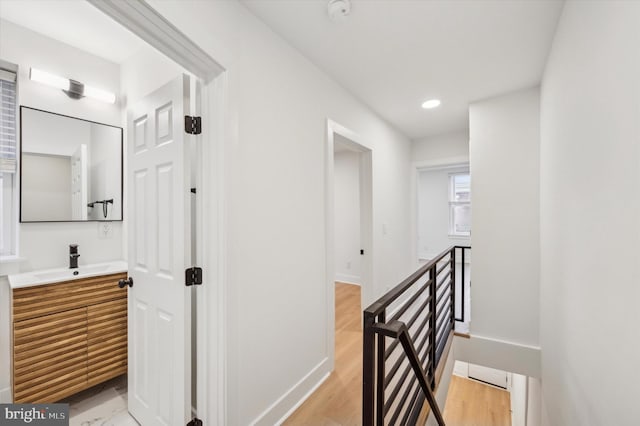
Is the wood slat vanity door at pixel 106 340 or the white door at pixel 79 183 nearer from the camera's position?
the wood slat vanity door at pixel 106 340

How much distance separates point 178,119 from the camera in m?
1.38

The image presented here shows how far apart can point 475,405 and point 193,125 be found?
229 inches

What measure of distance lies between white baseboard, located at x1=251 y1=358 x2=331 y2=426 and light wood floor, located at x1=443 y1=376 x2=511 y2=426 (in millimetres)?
2941

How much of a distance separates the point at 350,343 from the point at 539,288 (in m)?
1.94

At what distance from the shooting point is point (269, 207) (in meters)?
1.65

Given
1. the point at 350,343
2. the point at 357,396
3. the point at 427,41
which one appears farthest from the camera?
the point at 350,343

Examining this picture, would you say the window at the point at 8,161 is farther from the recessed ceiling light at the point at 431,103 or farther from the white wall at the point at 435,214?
the white wall at the point at 435,214

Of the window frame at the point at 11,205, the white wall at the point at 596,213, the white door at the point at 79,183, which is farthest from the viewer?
the white door at the point at 79,183

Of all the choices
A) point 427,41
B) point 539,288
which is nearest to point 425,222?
point 539,288

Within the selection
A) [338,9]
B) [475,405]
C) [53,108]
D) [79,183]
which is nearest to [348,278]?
[475,405]

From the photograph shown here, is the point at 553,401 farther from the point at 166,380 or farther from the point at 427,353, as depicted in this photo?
the point at 166,380

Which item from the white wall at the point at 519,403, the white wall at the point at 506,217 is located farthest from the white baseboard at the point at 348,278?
the white wall at the point at 519,403

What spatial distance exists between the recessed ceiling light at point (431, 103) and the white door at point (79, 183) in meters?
3.36

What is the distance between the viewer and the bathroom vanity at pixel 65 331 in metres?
1.64
